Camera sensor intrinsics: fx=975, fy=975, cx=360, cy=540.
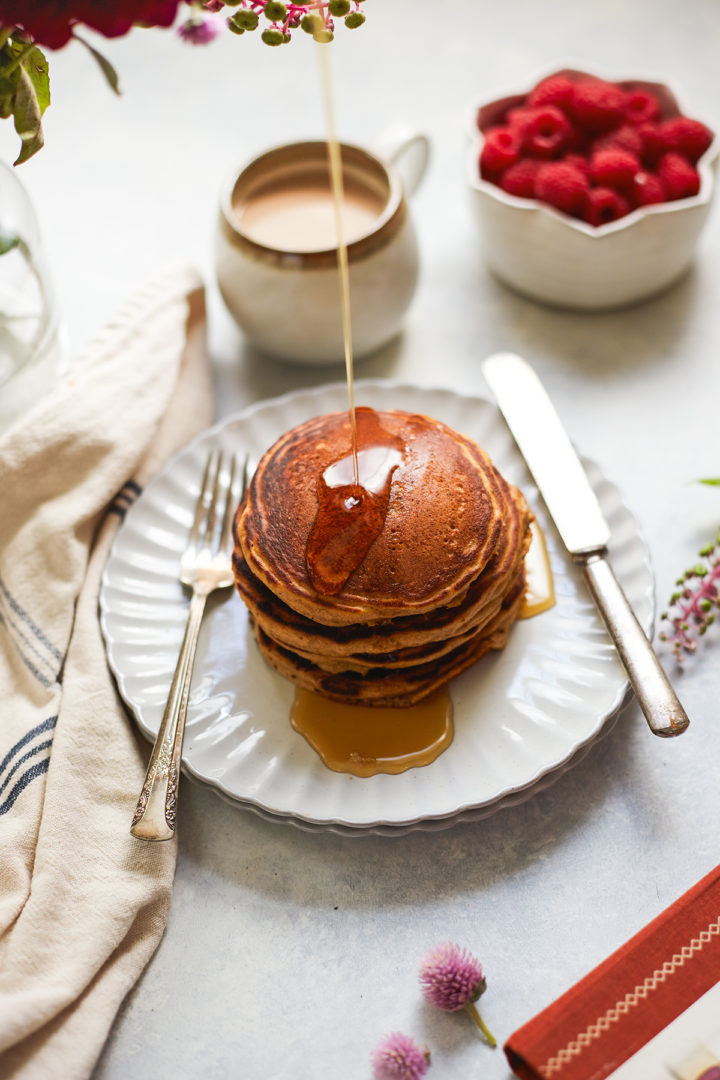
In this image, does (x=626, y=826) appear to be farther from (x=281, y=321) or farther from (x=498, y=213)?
(x=498, y=213)

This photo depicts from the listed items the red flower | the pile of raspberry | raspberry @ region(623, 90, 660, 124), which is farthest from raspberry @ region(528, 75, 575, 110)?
the red flower

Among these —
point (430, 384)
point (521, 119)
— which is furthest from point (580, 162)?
point (430, 384)

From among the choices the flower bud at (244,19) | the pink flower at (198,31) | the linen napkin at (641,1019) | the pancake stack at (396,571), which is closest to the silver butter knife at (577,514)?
the pancake stack at (396,571)

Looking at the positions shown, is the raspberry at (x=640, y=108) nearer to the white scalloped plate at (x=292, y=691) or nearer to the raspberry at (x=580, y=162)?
the raspberry at (x=580, y=162)

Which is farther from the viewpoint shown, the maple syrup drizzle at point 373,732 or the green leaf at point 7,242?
the green leaf at point 7,242

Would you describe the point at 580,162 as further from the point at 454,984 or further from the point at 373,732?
the point at 454,984

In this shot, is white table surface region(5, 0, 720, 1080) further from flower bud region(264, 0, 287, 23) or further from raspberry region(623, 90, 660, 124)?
flower bud region(264, 0, 287, 23)
